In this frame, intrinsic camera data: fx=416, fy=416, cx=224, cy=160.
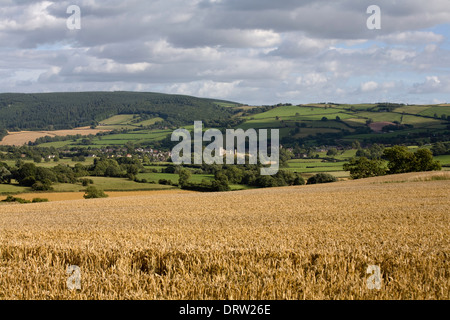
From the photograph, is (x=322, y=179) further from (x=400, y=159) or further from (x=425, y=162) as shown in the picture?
(x=425, y=162)

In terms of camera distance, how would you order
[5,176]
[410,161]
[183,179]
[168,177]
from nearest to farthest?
[5,176]
[410,161]
[183,179]
[168,177]

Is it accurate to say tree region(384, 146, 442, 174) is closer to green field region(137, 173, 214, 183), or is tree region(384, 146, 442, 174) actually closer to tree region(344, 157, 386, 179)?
tree region(344, 157, 386, 179)

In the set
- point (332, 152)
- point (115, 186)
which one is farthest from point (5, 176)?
point (332, 152)

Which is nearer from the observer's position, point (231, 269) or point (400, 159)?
point (231, 269)

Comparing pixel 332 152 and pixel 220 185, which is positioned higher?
pixel 332 152

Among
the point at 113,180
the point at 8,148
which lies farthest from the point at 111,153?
the point at 113,180

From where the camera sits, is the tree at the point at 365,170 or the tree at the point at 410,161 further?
the tree at the point at 365,170

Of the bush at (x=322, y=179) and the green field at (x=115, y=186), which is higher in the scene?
the bush at (x=322, y=179)

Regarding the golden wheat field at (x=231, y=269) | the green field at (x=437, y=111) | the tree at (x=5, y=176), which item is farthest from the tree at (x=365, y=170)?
the green field at (x=437, y=111)

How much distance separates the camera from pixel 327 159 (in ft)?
363

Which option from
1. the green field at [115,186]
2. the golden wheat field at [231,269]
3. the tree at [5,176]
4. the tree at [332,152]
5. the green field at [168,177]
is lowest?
the green field at [115,186]

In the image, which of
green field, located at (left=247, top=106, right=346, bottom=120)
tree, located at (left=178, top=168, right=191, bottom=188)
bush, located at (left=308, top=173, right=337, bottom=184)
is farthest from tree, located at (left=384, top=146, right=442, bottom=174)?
green field, located at (left=247, top=106, right=346, bottom=120)

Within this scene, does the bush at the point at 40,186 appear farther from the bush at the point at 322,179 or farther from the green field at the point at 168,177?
the bush at the point at 322,179
